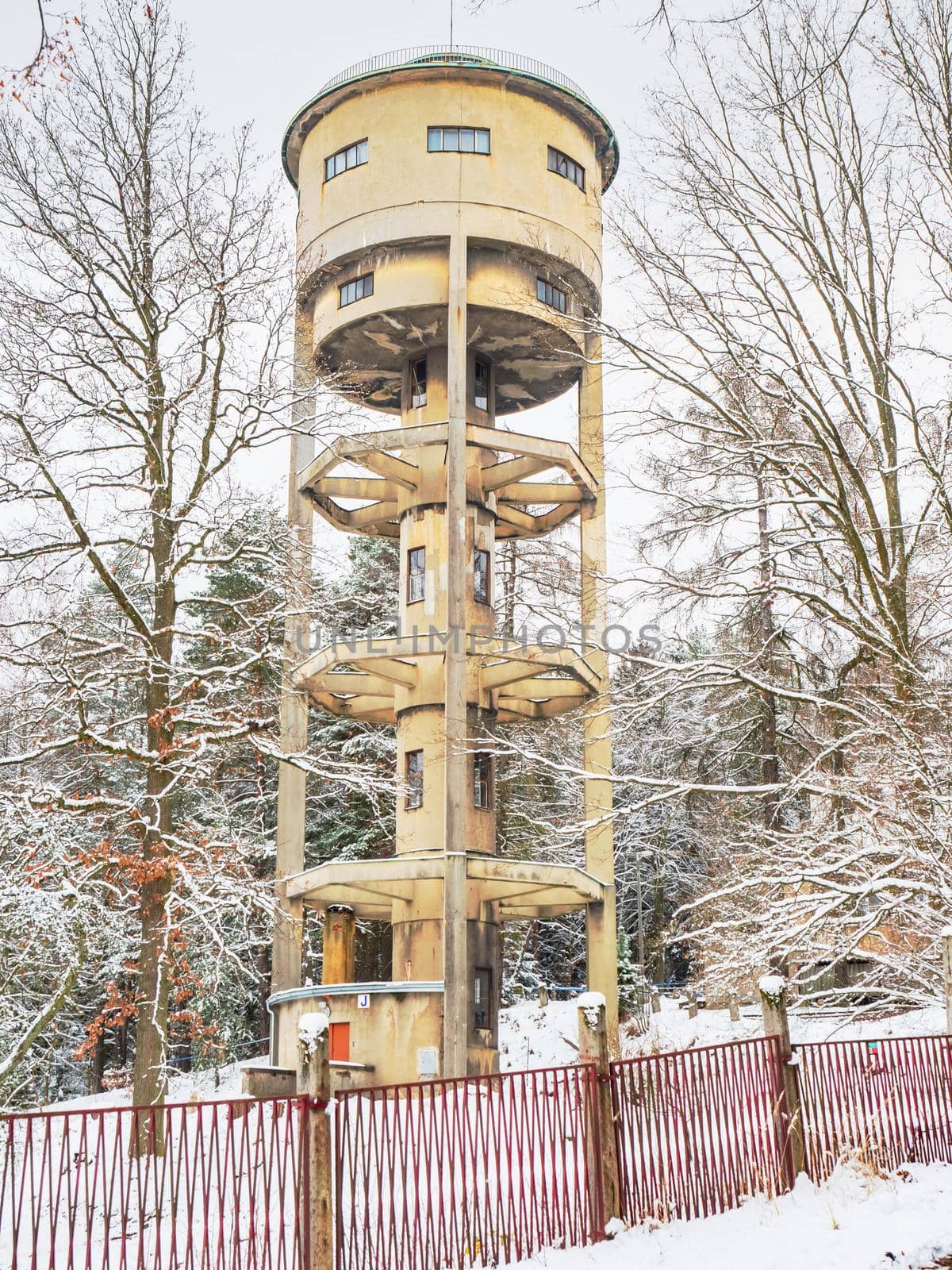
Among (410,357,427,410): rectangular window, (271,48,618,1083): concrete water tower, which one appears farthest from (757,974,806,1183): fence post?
(410,357,427,410): rectangular window

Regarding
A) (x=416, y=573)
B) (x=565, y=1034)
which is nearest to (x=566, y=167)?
(x=416, y=573)

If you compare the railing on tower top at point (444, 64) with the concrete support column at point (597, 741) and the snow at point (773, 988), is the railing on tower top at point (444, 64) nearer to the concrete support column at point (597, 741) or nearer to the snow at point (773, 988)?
the concrete support column at point (597, 741)

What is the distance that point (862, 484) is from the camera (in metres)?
14.2

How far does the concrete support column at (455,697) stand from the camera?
69.9 ft

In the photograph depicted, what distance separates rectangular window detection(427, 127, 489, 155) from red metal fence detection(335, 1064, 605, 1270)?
63.7ft

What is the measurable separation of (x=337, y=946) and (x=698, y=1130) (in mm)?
15598

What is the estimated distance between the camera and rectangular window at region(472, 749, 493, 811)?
24.4 meters

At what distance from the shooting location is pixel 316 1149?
295 inches

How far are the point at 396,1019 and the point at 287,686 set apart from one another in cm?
692

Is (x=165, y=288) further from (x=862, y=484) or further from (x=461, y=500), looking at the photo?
(x=461, y=500)

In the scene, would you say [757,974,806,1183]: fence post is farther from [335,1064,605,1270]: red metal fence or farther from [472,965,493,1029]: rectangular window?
[472,965,493,1029]: rectangular window

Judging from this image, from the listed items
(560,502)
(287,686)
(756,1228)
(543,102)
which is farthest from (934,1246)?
(543,102)

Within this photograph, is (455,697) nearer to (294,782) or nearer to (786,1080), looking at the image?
(294,782)

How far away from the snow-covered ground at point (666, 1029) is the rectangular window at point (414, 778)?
474 centimetres
